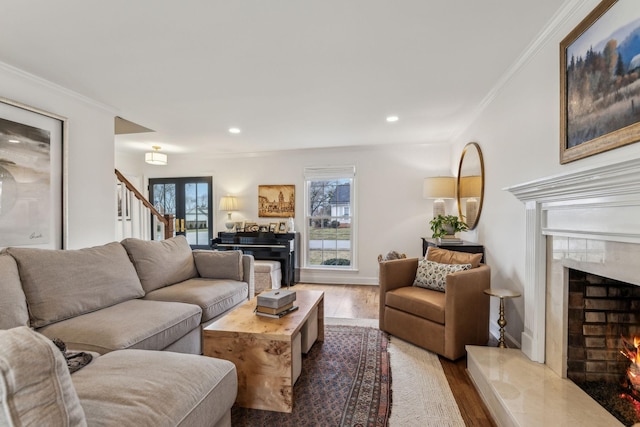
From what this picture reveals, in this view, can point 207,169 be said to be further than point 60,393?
Yes

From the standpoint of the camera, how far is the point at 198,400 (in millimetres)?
1208

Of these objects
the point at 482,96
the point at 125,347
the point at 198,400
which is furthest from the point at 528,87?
the point at 125,347

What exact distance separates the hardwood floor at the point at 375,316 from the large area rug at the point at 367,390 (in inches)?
2.4

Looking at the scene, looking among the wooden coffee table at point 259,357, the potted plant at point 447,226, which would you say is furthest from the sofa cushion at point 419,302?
the wooden coffee table at point 259,357

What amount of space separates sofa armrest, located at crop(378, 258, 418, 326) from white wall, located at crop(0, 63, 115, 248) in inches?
118

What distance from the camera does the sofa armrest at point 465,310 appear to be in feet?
7.69

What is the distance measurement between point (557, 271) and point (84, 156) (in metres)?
4.14

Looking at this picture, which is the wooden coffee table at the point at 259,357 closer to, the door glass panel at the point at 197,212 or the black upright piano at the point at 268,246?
the black upright piano at the point at 268,246

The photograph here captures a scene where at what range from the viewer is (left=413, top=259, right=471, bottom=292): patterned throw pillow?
2719 millimetres

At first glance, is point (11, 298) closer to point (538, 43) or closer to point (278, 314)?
point (278, 314)

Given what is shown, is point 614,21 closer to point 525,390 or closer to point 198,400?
point 525,390

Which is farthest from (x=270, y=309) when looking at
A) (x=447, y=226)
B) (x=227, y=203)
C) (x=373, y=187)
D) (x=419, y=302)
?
(x=227, y=203)

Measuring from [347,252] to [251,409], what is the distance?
3519 mm

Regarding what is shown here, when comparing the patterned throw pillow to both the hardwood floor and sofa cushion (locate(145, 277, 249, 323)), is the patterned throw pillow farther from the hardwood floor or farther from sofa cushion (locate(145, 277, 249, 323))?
sofa cushion (locate(145, 277, 249, 323))
